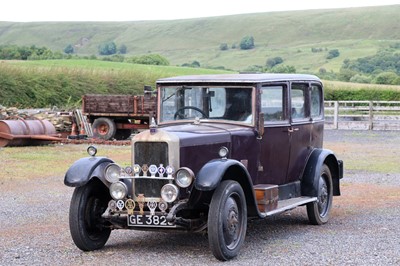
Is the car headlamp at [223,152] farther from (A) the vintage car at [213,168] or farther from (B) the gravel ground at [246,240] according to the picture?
(B) the gravel ground at [246,240]

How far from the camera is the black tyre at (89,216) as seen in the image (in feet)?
28.7

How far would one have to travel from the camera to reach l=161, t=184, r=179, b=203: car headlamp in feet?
27.3

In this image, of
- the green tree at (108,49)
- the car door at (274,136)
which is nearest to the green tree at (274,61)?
the green tree at (108,49)

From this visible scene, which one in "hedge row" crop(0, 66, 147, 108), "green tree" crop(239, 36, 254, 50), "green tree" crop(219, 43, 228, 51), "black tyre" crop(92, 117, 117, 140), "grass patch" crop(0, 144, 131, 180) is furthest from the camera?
"green tree" crop(239, 36, 254, 50)

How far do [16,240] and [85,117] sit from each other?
751 inches

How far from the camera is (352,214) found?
1164 centimetres

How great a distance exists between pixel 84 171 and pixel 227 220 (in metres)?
1.60

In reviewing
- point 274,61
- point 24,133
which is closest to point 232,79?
point 24,133

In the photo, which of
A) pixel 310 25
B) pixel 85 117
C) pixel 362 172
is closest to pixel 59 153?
pixel 85 117

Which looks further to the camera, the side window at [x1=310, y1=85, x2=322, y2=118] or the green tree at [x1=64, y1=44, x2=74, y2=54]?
the green tree at [x1=64, y1=44, x2=74, y2=54]

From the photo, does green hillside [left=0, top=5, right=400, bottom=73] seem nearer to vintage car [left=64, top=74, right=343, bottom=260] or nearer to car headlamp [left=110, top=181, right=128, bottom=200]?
vintage car [left=64, top=74, right=343, bottom=260]

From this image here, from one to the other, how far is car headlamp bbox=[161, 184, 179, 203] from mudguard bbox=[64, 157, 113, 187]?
2.77 feet

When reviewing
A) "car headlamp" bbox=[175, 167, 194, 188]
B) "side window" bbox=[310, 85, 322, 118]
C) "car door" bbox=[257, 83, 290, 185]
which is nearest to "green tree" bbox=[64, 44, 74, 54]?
"side window" bbox=[310, 85, 322, 118]

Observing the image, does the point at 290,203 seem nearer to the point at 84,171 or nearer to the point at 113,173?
the point at 113,173
